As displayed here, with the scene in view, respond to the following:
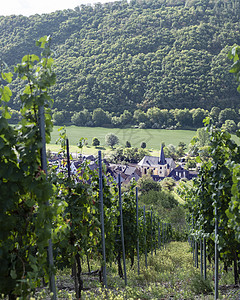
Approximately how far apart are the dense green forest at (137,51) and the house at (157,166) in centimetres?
2364

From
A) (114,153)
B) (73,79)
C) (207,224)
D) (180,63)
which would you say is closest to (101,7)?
(180,63)

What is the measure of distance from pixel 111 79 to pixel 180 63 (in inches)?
1020

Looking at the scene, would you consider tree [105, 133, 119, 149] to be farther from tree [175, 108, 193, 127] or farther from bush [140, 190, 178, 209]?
bush [140, 190, 178, 209]

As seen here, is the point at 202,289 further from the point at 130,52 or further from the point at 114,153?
the point at 130,52

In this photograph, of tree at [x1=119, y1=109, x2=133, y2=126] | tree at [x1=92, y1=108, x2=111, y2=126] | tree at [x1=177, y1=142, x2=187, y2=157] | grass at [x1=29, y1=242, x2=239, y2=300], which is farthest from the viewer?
tree at [x1=119, y1=109, x2=133, y2=126]

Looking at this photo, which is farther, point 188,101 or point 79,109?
Result: point 188,101

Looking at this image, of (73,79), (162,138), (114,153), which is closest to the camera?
(114,153)

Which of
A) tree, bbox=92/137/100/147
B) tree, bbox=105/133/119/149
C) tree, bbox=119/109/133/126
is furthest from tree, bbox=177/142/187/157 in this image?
tree, bbox=92/137/100/147

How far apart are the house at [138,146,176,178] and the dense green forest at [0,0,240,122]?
2364 centimetres

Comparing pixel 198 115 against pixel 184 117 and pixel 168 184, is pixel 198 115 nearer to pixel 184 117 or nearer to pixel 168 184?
pixel 184 117

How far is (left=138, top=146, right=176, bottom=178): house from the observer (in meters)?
69.6

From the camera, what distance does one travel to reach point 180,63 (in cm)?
10662

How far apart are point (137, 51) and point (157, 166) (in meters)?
65.9

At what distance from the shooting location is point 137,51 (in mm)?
120750
